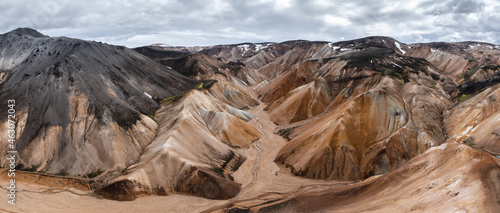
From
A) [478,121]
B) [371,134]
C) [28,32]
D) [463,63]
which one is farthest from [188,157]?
[463,63]

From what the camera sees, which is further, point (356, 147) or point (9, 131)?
point (356, 147)

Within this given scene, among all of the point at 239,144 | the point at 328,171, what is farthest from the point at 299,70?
the point at 328,171

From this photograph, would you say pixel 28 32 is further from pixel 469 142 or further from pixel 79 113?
pixel 469 142

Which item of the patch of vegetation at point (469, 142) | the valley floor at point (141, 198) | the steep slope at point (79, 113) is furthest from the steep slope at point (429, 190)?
the steep slope at point (79, 113)

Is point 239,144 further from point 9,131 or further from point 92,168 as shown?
point 9,131

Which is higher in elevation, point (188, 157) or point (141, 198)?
point (188, 157)

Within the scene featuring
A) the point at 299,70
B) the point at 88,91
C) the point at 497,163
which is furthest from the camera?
the point at 299,70

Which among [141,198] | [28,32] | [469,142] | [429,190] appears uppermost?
[28,32]

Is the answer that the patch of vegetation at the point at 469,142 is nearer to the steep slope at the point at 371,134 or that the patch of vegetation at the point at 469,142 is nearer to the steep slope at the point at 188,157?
the steep slope at the point at 371,134

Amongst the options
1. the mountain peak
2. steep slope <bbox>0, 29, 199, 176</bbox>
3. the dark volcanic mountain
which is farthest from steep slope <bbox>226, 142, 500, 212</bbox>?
the mountain peak
